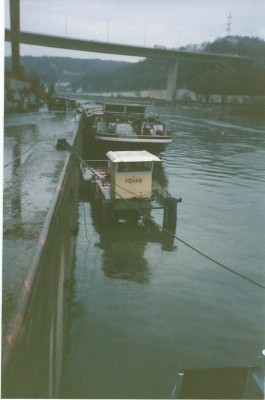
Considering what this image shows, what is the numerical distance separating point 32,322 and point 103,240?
1507 cm

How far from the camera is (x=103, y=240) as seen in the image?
19.4 meters

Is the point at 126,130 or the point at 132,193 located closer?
the point at 132,193

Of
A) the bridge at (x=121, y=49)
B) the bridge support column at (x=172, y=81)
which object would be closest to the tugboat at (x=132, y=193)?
the bridge at (x=121, y=49)

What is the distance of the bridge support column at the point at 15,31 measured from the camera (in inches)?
1524

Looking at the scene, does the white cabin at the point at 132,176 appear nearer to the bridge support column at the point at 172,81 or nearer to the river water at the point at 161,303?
the river water at the point at 161,303

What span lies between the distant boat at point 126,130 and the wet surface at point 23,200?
18206 millimetres

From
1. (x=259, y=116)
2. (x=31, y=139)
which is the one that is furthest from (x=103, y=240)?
(x=259, y=116)

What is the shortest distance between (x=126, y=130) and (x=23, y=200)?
31.1 m

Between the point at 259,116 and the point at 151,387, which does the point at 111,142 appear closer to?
the point at 151,387

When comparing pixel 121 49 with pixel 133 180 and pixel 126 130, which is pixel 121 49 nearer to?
pixel 126 130

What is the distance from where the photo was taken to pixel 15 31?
41.4m

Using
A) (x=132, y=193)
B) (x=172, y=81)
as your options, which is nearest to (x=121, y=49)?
(x=172, y=81)

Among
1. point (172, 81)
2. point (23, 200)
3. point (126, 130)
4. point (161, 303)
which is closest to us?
point (23, 200)

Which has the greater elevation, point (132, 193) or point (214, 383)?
point (214, 383)
